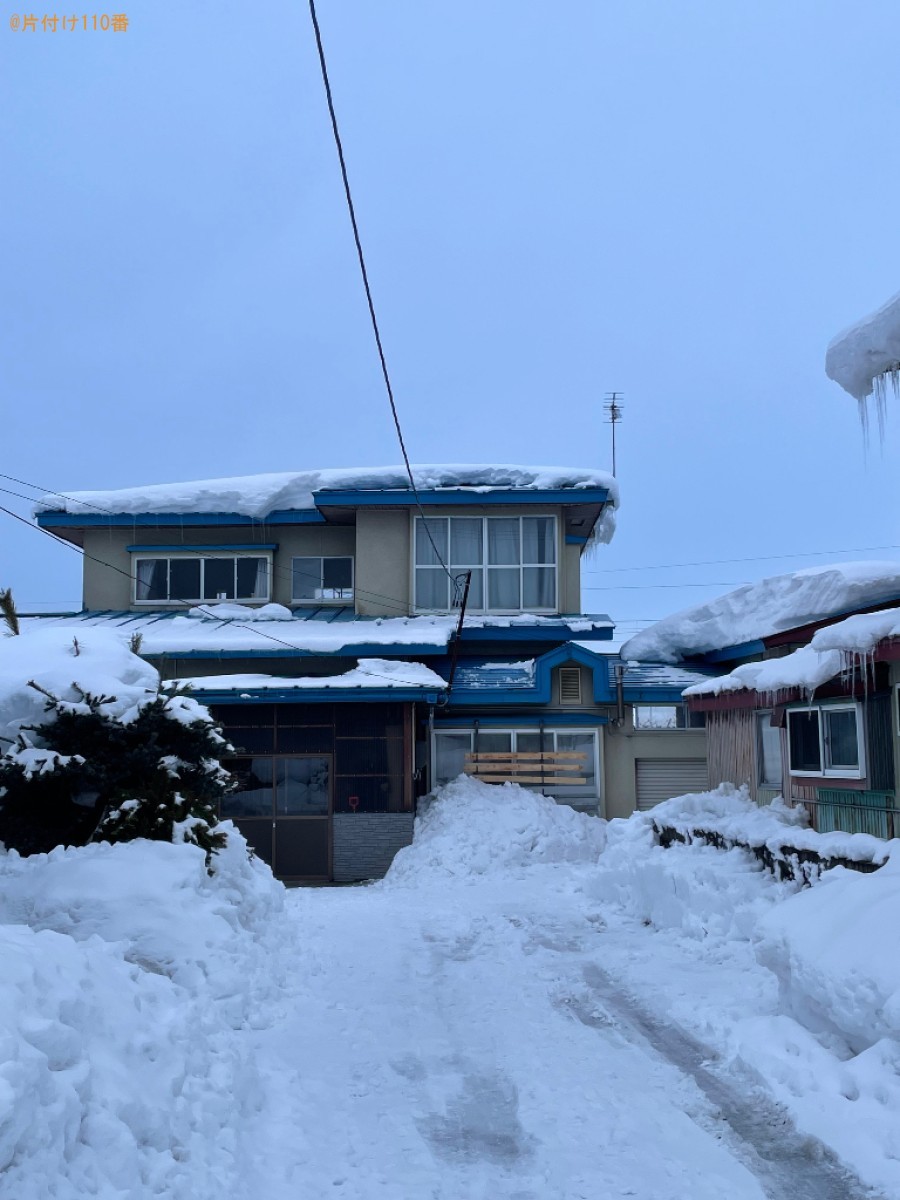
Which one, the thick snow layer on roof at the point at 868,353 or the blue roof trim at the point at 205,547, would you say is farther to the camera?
the blue roof trim at the point at 205,547

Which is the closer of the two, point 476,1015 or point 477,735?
point 476,1015

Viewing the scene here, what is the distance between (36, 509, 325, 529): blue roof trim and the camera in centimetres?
2636

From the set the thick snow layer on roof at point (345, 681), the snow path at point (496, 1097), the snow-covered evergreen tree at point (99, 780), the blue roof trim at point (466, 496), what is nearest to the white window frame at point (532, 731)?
the thick snow layer on roof at point (345, 681)

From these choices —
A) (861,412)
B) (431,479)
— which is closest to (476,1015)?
(861,412)

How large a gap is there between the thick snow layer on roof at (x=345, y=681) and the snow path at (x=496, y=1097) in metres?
8.98

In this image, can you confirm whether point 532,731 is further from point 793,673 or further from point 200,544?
point 200,544

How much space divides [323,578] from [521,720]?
7241 mm

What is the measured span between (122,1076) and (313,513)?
849 inches

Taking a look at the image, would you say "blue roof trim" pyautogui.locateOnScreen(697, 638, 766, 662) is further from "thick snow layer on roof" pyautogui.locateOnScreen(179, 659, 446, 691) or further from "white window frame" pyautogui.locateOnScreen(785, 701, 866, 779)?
"thick snow layer on roof" pyautogui.locateOnScreen(179, 659, 446, 691)

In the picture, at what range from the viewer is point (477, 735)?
74.7ft

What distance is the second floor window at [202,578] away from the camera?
26.8m

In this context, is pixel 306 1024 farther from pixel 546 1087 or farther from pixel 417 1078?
pixel 546 1087

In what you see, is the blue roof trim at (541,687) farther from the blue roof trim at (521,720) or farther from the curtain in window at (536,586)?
the curtain in window at (536,586)

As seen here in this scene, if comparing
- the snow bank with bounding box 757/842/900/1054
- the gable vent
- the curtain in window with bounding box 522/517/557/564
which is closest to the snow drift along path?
the snow bank with bounding box 757/842/900/1054
